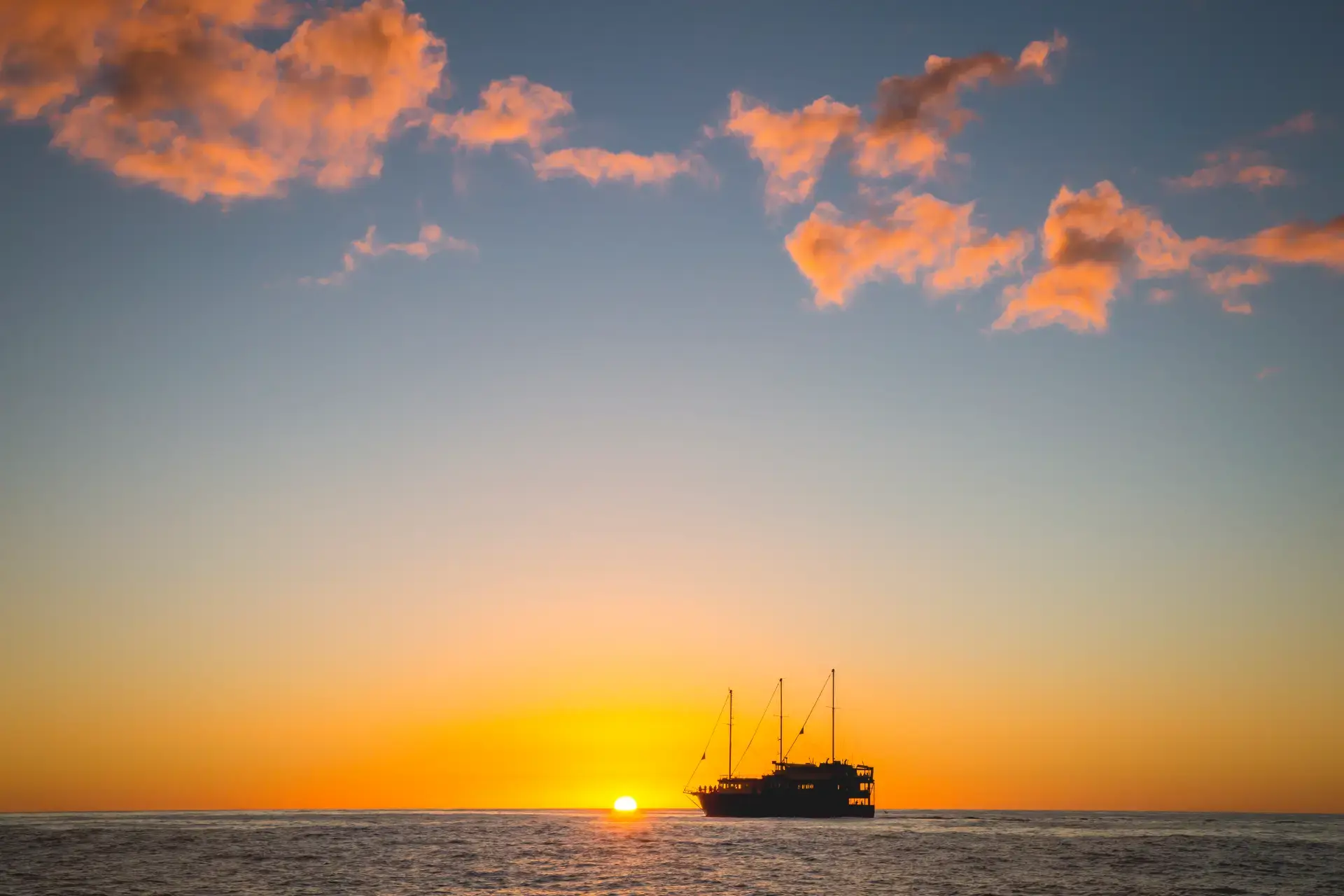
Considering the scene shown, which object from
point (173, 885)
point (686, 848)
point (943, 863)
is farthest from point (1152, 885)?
point (173, 885)

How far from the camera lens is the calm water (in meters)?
85.4

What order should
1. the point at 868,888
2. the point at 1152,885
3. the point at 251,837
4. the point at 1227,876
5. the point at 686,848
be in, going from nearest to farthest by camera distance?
the point at 868,888 → the point at 1152,885 → the point at 1227,876 → the point at 686,848 → the point at 251,837

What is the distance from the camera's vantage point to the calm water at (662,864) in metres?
85.4

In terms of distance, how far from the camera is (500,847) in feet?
452

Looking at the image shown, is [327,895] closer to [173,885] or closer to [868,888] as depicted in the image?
[173,885]

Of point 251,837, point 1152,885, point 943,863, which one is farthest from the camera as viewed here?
point 251,837

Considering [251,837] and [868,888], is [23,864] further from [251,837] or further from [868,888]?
[868,888]

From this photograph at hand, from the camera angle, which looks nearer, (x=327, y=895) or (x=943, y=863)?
(x=327, y=895)

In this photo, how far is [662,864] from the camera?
108500mm

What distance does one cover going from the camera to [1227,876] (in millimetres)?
101375

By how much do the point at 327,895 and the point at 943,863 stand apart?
63087mm

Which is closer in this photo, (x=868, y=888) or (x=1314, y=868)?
(x=868, y=888)

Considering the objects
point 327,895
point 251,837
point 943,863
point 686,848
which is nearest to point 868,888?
point 943,863

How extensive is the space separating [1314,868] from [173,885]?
360 ft
